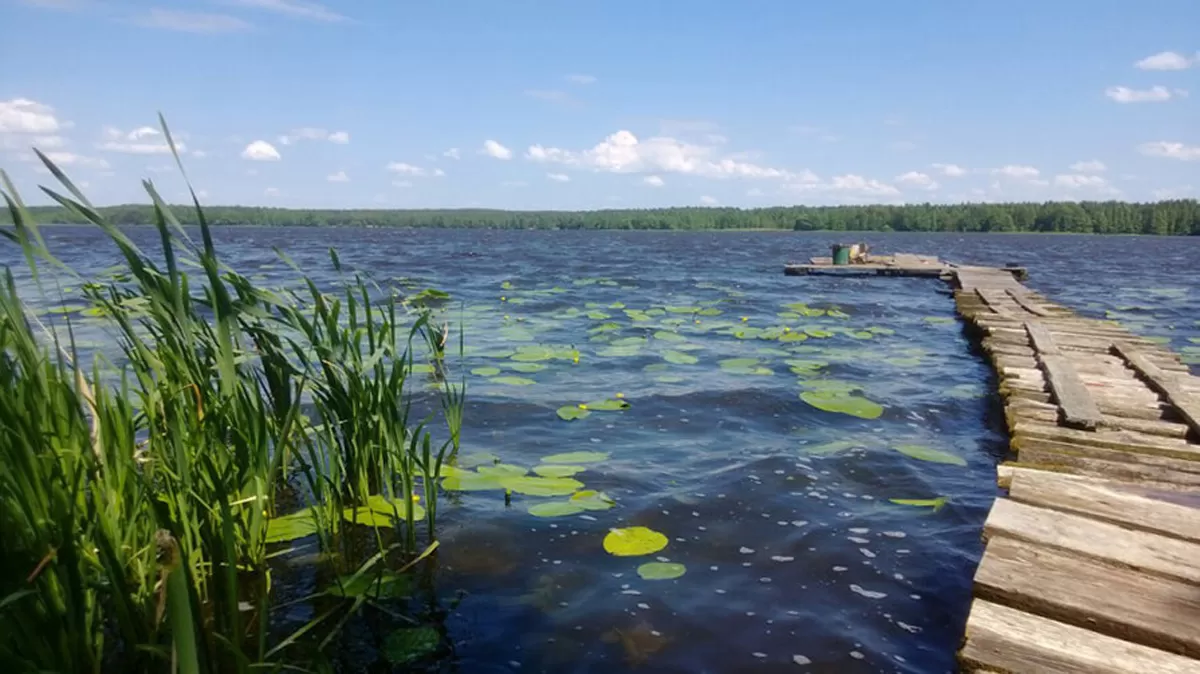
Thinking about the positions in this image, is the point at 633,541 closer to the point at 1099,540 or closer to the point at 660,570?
the point at 660,570

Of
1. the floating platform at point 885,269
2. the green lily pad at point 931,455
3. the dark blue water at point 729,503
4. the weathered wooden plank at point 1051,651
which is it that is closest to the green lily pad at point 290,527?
→ the dark blue water at point 729,503

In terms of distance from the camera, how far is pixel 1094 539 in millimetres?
2793

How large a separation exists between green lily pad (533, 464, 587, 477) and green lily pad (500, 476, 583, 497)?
13 centimetres

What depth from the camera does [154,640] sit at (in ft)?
6.89

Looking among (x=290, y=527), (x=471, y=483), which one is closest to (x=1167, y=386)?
(x=471, y=483)

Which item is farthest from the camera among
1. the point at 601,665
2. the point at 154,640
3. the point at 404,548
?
the point at 404,548

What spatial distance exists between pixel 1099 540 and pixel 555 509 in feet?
8.82

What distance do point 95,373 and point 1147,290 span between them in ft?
83.9

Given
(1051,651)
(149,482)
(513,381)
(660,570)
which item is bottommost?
(660,570)

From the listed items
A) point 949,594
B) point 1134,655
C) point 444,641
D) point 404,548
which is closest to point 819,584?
point 949,594

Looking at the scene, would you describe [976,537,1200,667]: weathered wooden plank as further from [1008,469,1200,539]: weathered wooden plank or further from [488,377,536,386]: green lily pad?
[488,377,536,386]: green lily pad

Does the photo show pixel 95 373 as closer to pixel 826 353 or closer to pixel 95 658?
pixel 95 658

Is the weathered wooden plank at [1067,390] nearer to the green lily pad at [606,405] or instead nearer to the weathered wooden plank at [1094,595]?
the weathered wooden plank at [1094,595]

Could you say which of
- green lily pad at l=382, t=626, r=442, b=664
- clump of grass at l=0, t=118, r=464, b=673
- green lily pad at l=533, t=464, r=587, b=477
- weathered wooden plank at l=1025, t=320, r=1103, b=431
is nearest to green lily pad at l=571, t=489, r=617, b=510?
green lily pad at l=533, t=464, r=587, b=477
